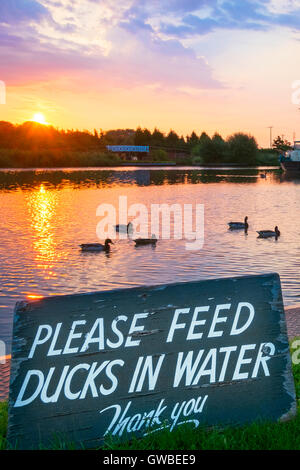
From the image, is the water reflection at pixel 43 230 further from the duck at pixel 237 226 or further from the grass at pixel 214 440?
the grass at pixel 214 440

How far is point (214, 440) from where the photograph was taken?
13.5 feet

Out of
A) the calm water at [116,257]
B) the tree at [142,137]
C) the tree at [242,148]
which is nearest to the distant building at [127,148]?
the tree at [142,137]

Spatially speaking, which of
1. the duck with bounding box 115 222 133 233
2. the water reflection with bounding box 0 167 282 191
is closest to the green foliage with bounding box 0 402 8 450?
the duck with bounding box 115 222 133 233

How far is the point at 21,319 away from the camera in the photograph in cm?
391

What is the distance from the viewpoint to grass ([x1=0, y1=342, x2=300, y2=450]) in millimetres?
4027

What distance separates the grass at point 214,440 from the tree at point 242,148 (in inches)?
5279

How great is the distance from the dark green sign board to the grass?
0.20 feet

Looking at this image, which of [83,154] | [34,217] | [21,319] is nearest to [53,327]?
[21,319]

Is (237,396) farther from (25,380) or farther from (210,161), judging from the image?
(210,161)

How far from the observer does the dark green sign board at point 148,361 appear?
396 cm

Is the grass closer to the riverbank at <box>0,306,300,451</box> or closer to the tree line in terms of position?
the riverbank at <box>0,306,300,451</box>

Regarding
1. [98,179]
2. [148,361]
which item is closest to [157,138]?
[98,179]

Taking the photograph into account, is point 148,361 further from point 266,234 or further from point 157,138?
point 157,138

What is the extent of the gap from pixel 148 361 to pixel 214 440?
717 mm
